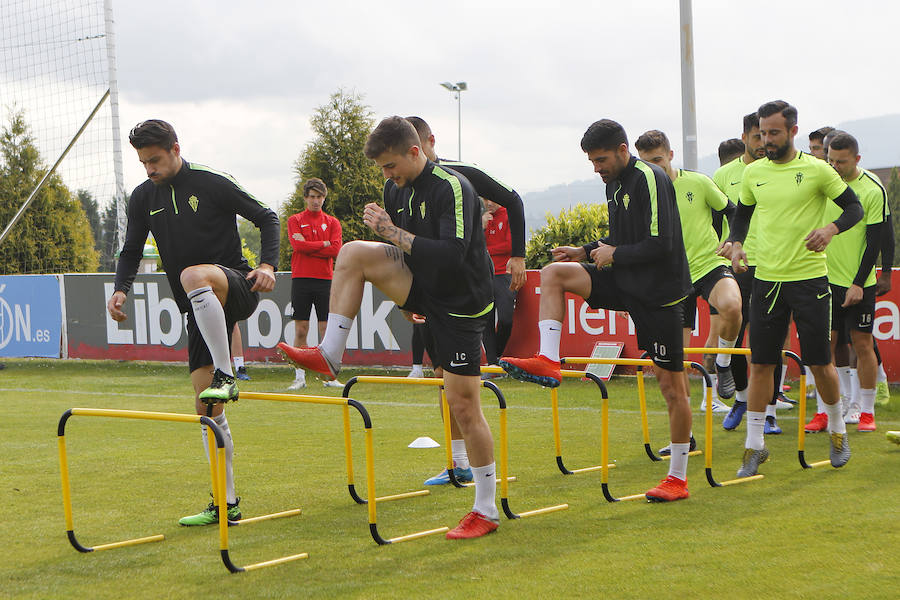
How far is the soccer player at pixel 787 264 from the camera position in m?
6.31

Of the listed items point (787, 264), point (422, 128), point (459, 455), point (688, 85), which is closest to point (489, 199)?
point (422, 128)

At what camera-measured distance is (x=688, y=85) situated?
610 inches

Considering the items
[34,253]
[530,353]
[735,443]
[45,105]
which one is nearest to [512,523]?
[735,443]

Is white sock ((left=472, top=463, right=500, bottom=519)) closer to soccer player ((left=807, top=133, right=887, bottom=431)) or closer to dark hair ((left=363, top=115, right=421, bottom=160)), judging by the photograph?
dark hair ((left=363, top=115, right=421, bottom=160))

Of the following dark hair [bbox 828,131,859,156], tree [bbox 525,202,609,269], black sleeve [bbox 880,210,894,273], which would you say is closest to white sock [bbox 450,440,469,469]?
dark hair [bbox 828,131,859,156]

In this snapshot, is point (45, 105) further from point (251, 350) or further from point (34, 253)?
point (251, 350)

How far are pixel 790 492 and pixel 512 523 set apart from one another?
180 cm

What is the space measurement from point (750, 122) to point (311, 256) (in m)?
6.11

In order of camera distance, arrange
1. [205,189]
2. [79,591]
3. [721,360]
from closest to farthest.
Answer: [79,591] < [205,189] < [721,360]

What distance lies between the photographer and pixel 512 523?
5.35 m

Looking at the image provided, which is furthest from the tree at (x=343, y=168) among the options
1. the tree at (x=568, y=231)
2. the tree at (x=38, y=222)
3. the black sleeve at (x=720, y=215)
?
the black sleeve at (x=720, y=215)

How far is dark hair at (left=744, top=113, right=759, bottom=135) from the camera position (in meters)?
8.27

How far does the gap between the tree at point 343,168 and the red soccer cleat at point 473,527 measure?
846 inches

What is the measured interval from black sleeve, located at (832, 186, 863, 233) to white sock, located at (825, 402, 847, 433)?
4.03 feet
